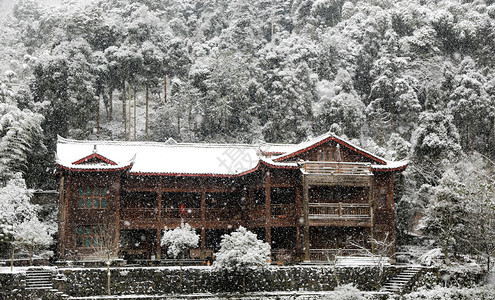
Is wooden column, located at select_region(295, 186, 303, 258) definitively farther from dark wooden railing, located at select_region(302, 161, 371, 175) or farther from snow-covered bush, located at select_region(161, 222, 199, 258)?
snow-covered bush, located at select_region(161, 222, 199, 258)

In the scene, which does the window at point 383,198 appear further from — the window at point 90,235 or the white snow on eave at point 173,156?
the window at point 90,235

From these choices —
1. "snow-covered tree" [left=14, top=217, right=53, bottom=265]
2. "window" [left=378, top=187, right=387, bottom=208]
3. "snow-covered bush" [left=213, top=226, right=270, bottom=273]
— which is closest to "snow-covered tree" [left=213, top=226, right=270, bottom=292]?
"snow-covered bush" [left=213, top=226, right=270, bottom=273]

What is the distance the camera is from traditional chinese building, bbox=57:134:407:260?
1048 inches

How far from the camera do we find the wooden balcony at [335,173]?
2684 cm

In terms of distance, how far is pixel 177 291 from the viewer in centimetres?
2191

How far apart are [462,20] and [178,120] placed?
26314 mm

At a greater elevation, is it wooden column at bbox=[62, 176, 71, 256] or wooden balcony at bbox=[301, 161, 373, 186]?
wooden balcony at bbox=[301, 161, 373, 186]

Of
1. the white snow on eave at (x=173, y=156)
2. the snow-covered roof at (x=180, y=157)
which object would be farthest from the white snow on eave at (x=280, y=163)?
the white snow on eave at (x=173, y=156)

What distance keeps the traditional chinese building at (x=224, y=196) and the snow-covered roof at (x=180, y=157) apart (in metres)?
Result: 0.05

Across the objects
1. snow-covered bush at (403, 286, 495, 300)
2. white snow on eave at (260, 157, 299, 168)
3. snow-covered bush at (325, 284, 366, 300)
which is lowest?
snow-covered bush at (403, 286, 495, 300)

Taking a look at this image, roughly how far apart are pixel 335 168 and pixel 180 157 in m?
8.55

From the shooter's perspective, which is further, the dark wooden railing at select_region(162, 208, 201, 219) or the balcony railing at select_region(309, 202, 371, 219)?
the dark wooden railing at select_region(162, 208, 201, 219)

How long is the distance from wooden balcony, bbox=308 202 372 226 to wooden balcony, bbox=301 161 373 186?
43.2 inches

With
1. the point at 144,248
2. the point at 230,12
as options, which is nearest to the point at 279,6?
the point at 230,12
